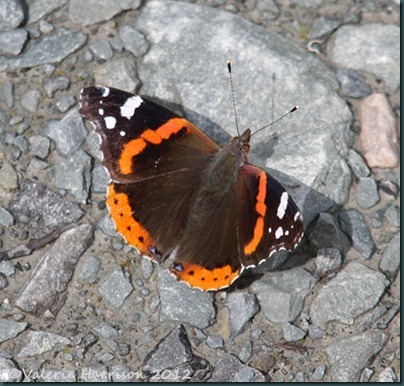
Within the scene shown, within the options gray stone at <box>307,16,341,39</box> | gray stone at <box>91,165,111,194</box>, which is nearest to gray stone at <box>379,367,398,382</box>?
gray stone at <box>91,165,111,194</box>

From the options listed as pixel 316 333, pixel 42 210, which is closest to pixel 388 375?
pixel 316 333

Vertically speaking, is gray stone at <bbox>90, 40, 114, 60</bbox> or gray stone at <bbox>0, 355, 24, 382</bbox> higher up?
gray stone at <bbox>90, 40, 114, 60</bbox>

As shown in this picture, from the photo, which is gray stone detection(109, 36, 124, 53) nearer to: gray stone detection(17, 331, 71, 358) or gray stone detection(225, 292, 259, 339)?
gray stone detection(225, 292, 259, 339)

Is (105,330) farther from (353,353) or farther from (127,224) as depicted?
(353,353)

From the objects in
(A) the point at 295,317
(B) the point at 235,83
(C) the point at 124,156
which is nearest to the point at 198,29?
(B) the point at 235,83

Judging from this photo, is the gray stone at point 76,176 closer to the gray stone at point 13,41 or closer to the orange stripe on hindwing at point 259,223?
the gray stone at point 13,41

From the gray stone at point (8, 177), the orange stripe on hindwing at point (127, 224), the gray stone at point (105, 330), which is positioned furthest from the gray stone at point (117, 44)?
the gray stone at point (105, 330)

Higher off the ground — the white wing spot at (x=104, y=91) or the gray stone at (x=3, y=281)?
the white wing spot at (x=104, y=91)
